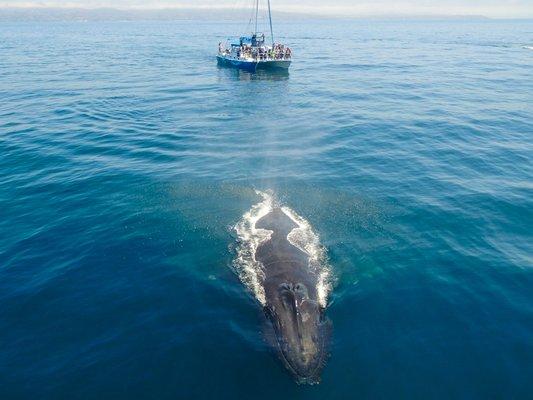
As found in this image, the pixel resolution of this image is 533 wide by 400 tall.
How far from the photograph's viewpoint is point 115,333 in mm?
19922

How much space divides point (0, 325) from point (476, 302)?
2471 cm

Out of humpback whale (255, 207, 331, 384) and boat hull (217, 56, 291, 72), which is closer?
humpback whale (255, 207, 331, 384)

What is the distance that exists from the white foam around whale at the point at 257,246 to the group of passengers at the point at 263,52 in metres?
63.7

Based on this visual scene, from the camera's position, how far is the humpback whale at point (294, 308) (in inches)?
701

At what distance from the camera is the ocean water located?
59.1 feet

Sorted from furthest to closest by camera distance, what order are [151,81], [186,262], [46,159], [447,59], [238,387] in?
[447,59] < [151,81] < [46,159] < [186,262] < [238,387]

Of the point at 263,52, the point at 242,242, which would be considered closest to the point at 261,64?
the point at 263,52

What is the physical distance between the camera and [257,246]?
87.0ft

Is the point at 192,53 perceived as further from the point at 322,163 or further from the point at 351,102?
the point at 322,163

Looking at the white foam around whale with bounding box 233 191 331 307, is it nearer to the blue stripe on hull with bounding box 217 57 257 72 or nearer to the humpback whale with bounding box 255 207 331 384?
the humpback whale with bounding box 255 207 331 384

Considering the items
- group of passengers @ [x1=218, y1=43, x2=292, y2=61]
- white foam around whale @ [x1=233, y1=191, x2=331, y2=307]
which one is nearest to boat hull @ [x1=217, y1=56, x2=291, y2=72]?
group of passengers @ [x1=218, y1=43, x2=292, y2=61]

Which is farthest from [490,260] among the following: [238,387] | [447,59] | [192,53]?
[192,53]

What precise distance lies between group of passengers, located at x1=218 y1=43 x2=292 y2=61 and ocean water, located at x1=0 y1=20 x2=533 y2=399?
3076 centimetres

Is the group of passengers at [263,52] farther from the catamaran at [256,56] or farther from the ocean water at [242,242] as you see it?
the ocean water at [242,242]
